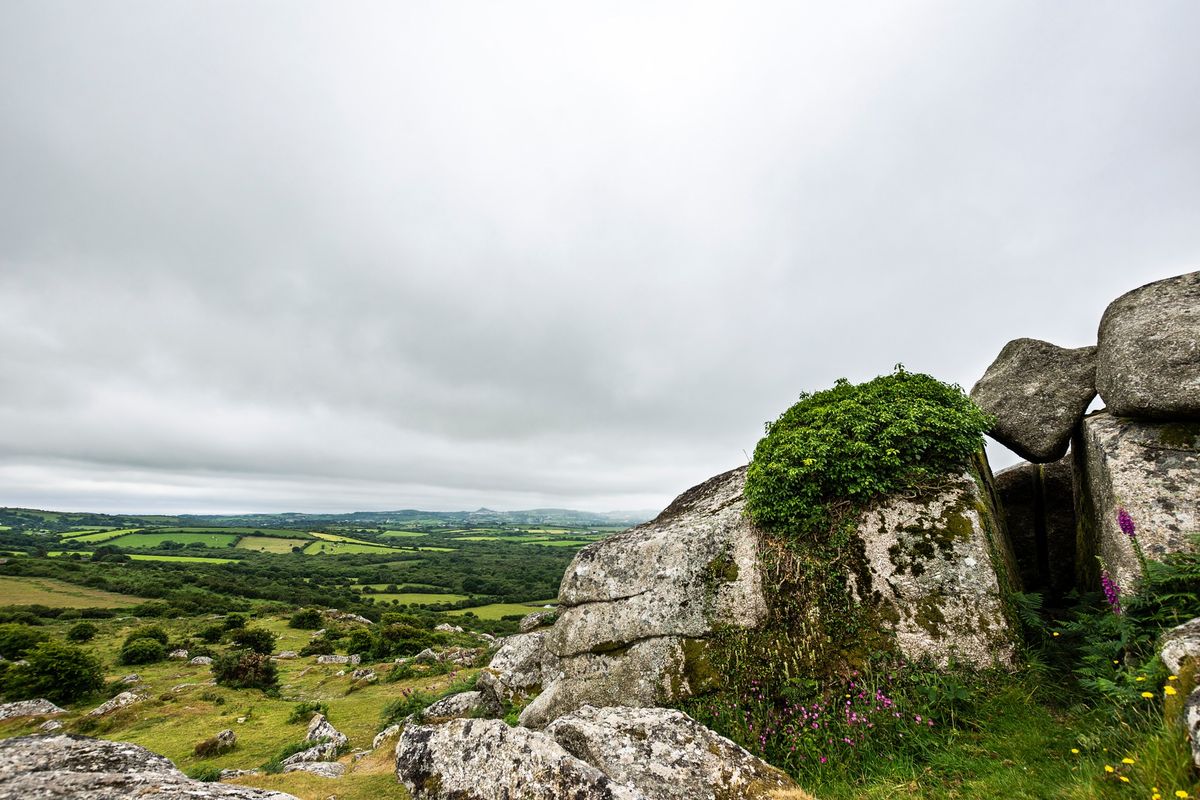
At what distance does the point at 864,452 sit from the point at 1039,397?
5594mm

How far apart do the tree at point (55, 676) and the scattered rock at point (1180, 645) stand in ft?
194

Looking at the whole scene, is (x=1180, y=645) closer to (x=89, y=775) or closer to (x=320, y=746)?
(x=89, y=775)

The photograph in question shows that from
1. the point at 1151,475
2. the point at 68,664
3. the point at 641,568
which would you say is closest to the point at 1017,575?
the point at 1151,475

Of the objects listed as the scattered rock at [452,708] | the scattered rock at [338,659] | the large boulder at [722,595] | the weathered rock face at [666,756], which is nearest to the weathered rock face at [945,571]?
the large boulder at [722,595]

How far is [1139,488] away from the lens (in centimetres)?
876

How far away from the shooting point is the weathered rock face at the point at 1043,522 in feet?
40.7

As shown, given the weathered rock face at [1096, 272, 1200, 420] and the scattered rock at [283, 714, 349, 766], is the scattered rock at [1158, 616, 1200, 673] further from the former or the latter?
the scattered rock at [283, 714, 349, 766]

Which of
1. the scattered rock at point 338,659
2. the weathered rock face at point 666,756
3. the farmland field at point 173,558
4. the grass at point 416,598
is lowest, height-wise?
the farmland field at point 173,558

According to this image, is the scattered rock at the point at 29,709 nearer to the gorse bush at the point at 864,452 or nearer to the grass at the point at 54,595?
the gorse bush at the point at 864,452

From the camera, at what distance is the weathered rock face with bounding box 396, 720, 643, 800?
623 cm

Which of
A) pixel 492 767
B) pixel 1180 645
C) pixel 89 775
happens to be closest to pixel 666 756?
pixel 492 767

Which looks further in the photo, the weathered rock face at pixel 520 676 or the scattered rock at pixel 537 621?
the scattered rock at pixel 537 621

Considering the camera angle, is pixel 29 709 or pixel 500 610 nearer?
pixel 29 709

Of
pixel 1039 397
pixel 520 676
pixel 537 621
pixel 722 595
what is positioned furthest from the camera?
pixel 537 621
